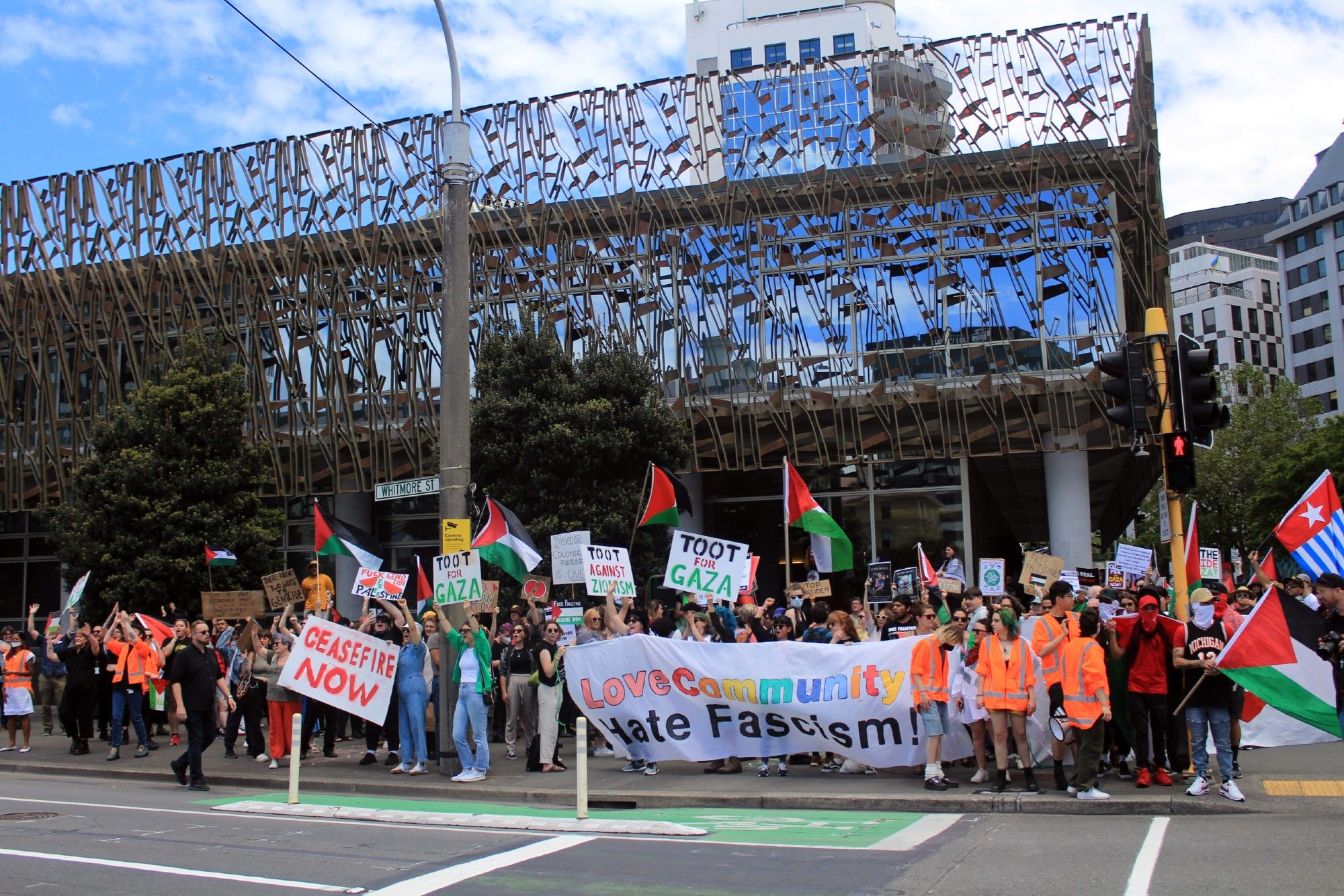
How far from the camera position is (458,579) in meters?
13.1

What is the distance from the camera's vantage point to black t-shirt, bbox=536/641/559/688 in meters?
13.3

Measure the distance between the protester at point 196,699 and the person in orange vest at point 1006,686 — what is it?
8158mm

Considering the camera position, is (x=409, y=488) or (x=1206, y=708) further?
(x=409, y=488)

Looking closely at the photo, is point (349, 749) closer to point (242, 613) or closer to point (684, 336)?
point (242, 613)

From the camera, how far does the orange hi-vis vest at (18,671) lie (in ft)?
55.7

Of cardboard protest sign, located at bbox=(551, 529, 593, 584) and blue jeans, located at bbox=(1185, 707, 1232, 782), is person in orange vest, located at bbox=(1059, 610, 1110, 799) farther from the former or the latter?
cardboard protest sign, located at bbox=(551, 529, 593, 584)

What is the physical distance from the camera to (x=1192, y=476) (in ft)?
36.4

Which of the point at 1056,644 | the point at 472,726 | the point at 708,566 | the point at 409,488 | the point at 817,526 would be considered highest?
the point at 409,488

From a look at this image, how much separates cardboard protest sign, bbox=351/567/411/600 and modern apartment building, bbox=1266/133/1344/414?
8663 centimetres

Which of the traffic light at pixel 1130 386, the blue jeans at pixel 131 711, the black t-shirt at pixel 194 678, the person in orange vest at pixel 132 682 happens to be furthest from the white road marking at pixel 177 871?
the traffic light at pixel 1130 386

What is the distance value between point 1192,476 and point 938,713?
3.18 m

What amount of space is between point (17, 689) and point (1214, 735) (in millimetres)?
15323

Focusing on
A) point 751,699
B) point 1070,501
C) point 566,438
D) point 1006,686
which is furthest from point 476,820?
point 1070,501

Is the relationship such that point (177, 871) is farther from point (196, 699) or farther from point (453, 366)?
point (453, 366)
